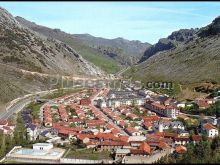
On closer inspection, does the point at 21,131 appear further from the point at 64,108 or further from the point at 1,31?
the point at 1,31

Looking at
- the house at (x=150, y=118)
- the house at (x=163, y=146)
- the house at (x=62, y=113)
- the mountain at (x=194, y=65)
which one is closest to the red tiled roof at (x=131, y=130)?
the house at (x=150, y=118)

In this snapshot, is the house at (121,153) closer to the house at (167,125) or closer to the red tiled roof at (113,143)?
the red tiled roof at (113,143)

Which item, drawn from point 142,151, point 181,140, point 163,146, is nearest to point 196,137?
point 181,140

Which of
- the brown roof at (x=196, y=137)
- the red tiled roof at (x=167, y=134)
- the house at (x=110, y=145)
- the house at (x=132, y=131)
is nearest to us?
the house at (x=110, y=145)

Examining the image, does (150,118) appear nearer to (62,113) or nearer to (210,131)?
(210,131)

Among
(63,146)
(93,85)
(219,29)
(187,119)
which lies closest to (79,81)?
(93,85)

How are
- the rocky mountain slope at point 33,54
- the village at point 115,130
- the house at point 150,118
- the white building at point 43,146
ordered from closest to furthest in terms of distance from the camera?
the village at point 115,130, the white building at point 43,146, the house at point 150,118, the rocky mountain slope at point 33,54
